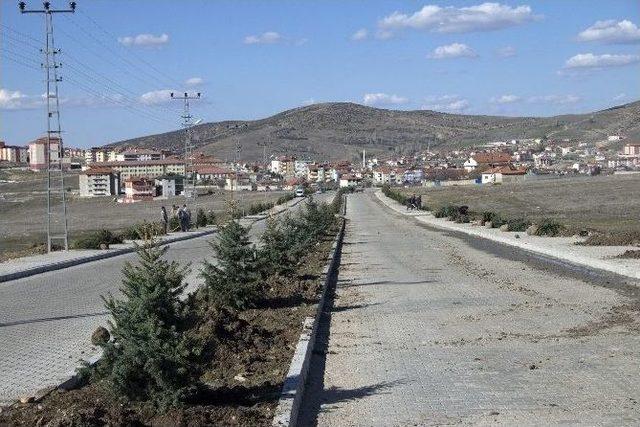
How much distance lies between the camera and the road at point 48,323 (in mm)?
8156

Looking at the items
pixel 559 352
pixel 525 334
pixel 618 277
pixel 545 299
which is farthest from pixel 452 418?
pixel 618 277

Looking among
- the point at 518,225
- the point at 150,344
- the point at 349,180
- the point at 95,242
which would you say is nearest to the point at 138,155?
the point at 349,180

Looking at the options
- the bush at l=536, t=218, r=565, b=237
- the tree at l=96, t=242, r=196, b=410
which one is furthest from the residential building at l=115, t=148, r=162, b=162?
the tree at l=96, t=242, r=196, b=410

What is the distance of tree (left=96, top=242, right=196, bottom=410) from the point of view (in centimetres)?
593

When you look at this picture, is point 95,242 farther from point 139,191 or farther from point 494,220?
point 139,191

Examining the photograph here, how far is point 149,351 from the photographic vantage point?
19.8 ft

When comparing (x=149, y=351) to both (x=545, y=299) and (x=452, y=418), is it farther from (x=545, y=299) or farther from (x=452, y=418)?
(x=545, y=299)

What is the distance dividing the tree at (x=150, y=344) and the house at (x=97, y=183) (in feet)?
377

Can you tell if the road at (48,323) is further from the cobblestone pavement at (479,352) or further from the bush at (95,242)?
the bush at (95,242)

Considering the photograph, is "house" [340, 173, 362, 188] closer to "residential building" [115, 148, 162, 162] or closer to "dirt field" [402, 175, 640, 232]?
"residential building" [115, 148, 162, 162]

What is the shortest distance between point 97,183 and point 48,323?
4410 inches

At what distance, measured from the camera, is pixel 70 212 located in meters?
81.5

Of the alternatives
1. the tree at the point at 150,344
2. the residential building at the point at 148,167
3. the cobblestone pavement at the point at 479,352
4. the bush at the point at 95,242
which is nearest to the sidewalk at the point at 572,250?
the cobblestone pavement at the point at 479,352

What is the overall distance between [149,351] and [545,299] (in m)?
9.56
